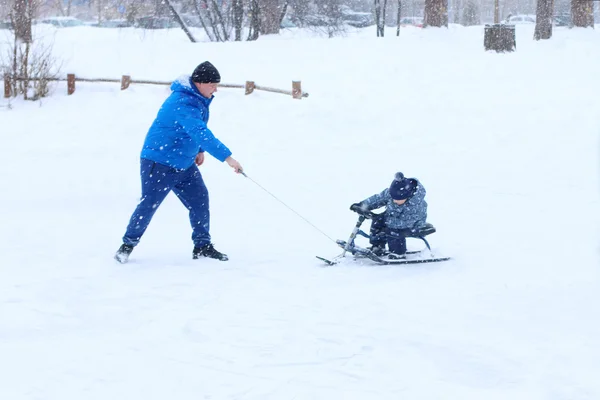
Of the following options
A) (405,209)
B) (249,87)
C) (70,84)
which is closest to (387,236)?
(405,209)

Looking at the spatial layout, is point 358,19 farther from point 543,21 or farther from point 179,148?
point 179,148

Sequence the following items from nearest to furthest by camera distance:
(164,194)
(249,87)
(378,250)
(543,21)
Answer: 1. (164,194)
2. (378,250)
3. (249,87)
4. (543,21)

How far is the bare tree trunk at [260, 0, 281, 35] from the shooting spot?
23562 mm

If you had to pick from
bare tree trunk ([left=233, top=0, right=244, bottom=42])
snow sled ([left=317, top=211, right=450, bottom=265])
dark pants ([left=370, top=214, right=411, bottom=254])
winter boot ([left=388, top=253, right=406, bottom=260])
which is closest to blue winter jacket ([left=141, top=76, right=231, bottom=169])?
snow sled ([left=317, top=211, right=450, bottom=265])

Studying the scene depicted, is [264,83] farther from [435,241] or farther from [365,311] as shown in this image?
[365,311]

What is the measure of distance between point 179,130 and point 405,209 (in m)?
2.16

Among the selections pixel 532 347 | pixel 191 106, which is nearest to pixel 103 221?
pixel 191 106

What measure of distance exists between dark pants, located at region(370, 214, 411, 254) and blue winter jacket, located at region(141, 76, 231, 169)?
163cm

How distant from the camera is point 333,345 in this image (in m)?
4.84

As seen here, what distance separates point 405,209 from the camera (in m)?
7.03

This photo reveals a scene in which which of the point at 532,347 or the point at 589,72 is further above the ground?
the point at 589,72

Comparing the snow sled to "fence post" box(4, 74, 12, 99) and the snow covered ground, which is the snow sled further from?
"fence post" box(4, 74, 12, 99)

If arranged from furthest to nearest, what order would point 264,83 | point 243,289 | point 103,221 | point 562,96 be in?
point 264,83 → point 562,96 → point 103,221 → point 243,289

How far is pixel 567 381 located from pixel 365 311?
5.41ft
